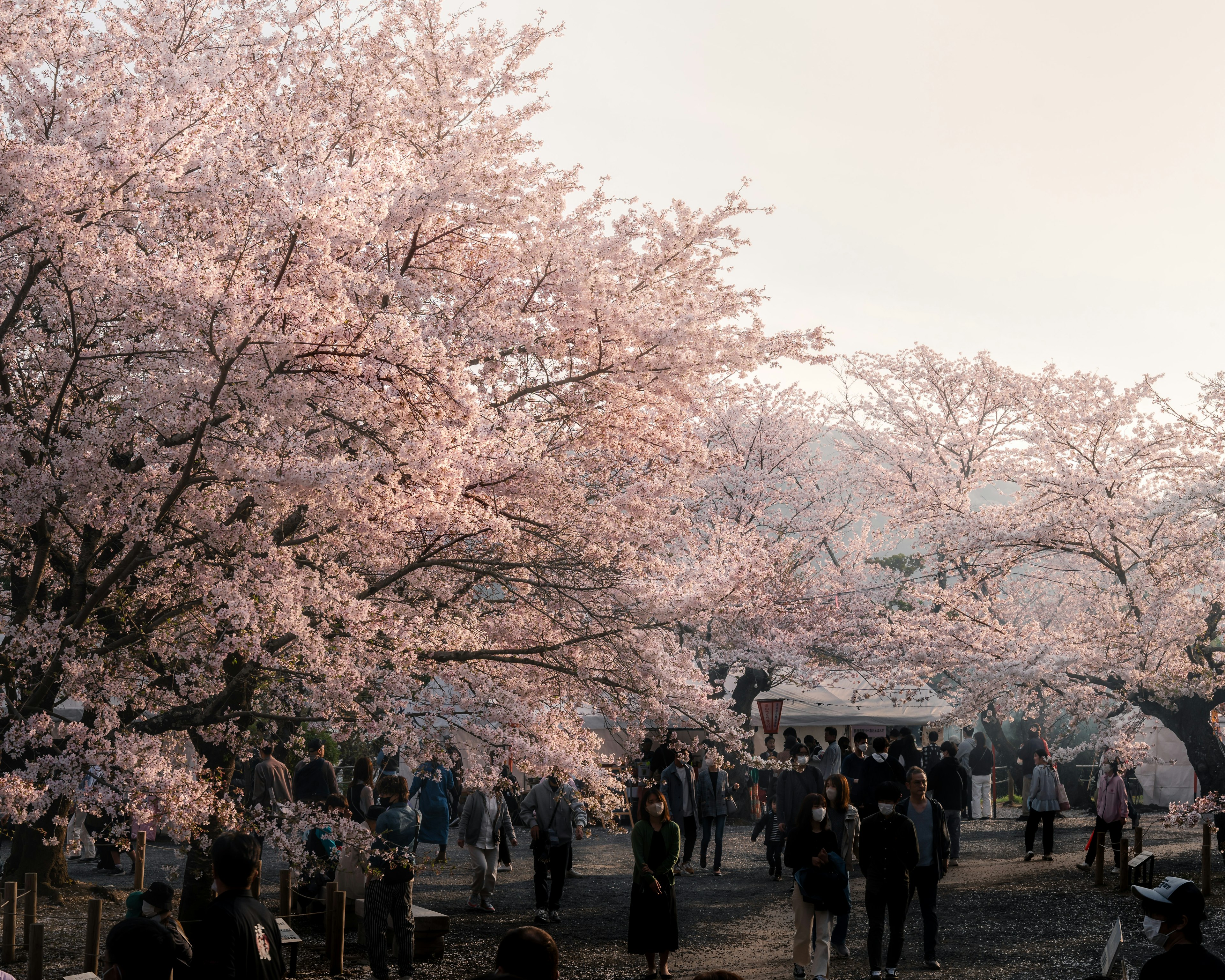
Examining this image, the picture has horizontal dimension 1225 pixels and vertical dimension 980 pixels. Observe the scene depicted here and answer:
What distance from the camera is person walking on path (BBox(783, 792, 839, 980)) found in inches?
351

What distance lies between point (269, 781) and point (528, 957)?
9.77 metres

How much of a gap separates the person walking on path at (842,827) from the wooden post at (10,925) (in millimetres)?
6673

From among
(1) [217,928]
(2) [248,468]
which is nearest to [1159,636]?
(2) [248,468]

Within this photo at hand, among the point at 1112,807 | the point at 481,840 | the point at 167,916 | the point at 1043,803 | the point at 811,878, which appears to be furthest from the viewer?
the point at 1043,803

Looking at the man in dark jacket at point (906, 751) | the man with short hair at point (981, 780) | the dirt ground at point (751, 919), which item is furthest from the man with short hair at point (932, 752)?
the dirt ground at point (751, 919)

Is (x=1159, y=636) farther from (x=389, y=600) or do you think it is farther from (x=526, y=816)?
(x=389, y=600)

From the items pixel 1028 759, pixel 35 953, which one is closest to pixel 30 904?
pixel 35 953

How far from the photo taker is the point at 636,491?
443 inches

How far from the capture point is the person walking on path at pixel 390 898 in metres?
9.11

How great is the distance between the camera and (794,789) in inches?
555

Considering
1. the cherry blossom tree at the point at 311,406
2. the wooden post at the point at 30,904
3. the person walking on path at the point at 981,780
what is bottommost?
the person walking on path at the point at 981,780

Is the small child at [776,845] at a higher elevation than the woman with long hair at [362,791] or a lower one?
lower

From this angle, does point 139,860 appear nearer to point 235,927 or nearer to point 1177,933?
point 235,927

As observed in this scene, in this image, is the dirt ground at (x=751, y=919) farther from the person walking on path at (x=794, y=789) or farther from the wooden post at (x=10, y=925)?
the person walking on path at (x=794, y=789)
